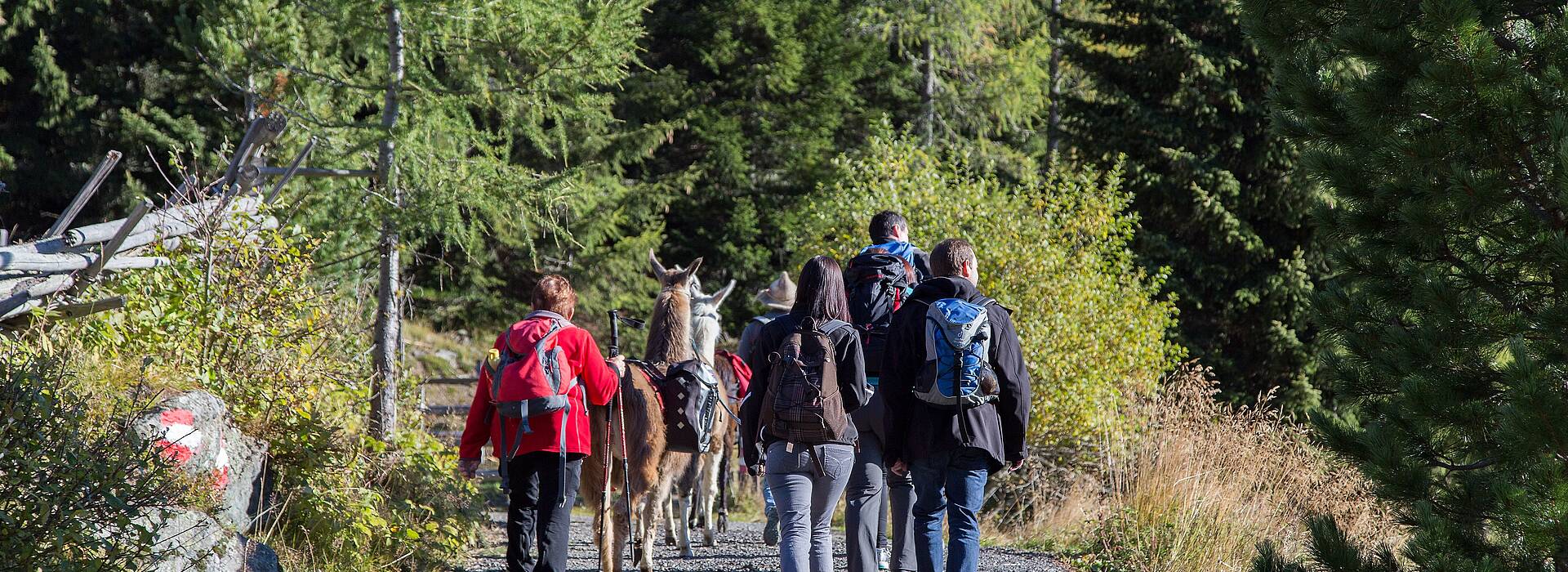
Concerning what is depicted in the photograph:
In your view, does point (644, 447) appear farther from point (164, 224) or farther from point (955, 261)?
point (164, 224)

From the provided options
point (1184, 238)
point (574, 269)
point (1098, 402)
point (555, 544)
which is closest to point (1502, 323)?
point (555, 544)

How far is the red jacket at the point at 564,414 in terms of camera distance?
20.1 feet

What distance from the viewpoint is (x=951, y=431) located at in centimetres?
543

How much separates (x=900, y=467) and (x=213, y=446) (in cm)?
332

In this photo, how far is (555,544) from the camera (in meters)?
6.28

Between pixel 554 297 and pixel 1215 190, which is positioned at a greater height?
pixel 1215 190

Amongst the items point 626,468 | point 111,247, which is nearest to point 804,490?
point 626,468

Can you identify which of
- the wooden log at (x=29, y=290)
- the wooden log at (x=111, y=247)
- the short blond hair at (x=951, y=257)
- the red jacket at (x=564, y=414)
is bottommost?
the red jacket at (x=564, y=414)

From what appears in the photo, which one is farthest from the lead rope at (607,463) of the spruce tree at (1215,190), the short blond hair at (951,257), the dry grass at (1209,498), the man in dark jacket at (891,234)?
the spruce tree at (1215,190)

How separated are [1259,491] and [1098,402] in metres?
3.09

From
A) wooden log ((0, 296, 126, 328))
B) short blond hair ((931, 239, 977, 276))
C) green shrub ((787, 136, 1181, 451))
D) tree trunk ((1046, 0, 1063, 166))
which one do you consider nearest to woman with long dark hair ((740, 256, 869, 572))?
short blond hair ((931, 239, 977, 276))

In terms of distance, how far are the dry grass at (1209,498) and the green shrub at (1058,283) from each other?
1711 mm

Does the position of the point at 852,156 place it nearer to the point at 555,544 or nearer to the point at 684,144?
the point at 684,144

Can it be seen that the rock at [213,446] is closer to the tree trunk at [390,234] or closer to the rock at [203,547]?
the rock at [203,547]
